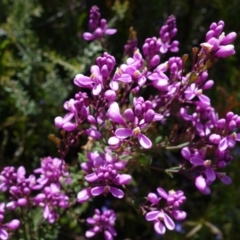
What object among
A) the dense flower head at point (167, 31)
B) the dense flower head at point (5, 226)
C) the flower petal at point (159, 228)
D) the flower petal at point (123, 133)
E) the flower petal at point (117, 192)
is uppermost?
the dense flower head at point (167, 31)

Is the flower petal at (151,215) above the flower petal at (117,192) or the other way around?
the other way around

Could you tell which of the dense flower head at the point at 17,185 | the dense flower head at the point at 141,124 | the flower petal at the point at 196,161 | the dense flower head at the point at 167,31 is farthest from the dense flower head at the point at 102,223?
the dense flower head at the point at 167,31

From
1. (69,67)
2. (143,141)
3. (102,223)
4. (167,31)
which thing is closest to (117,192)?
(143,141)

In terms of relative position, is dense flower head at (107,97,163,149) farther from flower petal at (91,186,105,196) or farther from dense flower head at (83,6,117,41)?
dense flower head at (83,6,117,41)

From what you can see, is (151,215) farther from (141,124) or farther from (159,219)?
(141,124)

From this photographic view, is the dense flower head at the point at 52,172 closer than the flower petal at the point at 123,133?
No

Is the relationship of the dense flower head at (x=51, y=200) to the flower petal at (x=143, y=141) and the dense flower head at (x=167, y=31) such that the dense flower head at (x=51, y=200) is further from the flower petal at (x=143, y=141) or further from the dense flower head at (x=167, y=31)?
the dense flower head at (x=167, y=31)
